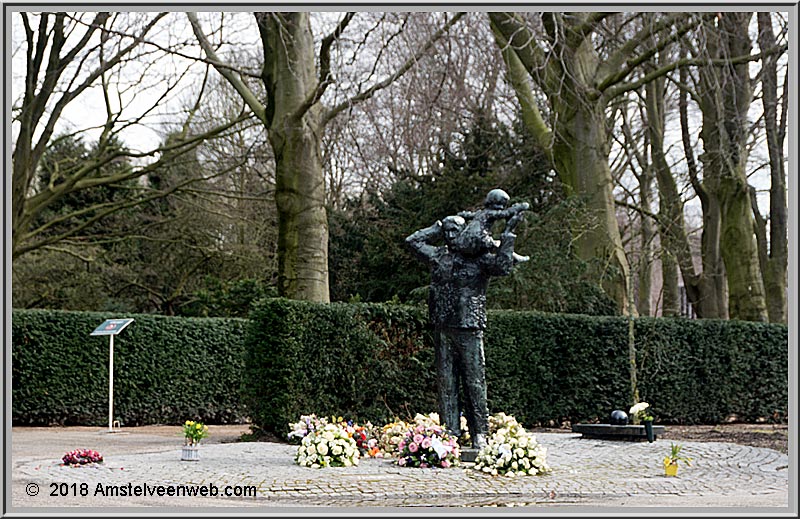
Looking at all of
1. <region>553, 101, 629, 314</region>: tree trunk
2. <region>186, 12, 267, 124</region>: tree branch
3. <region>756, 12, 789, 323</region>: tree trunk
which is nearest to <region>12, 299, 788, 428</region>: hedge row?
<region>553, 101, 629, 314</region>: tree trunk

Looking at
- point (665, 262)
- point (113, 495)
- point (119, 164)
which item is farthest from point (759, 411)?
point (119, 164)

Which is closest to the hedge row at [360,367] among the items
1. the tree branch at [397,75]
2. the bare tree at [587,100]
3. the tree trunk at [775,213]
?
the bare tree at [587,100]

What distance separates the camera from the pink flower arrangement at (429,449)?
10.1 metres

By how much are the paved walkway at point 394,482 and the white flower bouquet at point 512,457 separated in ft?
0.61

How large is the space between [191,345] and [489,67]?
426 inches

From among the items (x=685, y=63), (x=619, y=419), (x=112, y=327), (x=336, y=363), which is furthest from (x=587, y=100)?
(x=112, y=327)

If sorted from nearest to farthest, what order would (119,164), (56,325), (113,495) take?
(113,495) < (56,325) < (119,164)

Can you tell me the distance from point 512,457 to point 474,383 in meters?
1.02

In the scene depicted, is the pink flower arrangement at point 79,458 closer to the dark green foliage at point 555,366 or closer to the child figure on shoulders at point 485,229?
the child figure on shoulders at point 485,229

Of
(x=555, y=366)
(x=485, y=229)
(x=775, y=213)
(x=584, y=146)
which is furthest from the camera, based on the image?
(x=775, y=213)

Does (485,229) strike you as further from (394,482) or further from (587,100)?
(587,100)

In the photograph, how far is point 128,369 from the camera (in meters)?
17.8

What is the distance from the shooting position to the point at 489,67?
2472 centimetres

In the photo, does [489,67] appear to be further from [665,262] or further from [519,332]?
[519,332]
